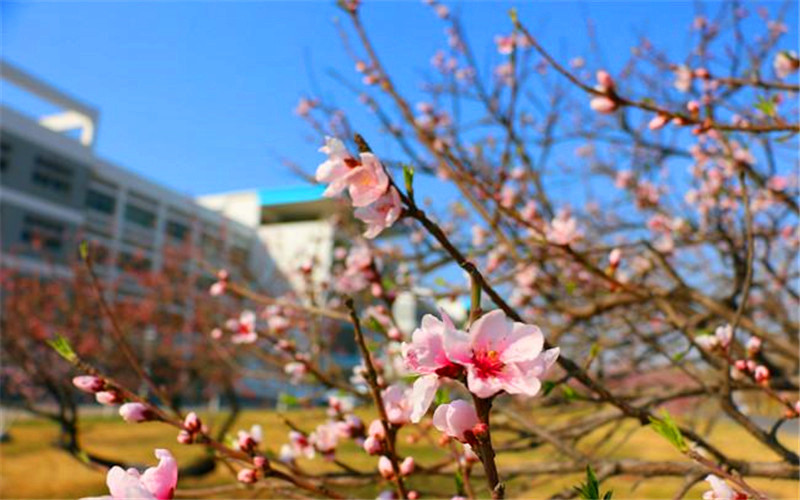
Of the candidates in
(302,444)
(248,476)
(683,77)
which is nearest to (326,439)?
(302,444)

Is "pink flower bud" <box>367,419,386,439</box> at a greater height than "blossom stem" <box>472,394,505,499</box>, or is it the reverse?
"blossom stem" <box>472,394,505,499</box>

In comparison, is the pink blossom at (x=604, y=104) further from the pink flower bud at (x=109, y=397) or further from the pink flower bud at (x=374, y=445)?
the pink flower bud at (x=109, y=397)

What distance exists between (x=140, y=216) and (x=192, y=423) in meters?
34.1

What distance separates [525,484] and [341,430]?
2.57ft

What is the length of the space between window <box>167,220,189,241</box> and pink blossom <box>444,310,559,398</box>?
3514 centimetres

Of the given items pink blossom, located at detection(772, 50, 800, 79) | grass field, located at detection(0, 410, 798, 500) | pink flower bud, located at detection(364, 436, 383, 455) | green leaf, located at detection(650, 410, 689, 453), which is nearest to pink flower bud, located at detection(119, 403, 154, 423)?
pink flower bud, located at detection(364, 436, 383, 455)

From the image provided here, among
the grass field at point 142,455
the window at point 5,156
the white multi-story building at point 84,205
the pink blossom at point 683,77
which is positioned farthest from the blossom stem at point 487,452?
the window at point 5,156

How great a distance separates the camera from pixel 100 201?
3008 centimetres

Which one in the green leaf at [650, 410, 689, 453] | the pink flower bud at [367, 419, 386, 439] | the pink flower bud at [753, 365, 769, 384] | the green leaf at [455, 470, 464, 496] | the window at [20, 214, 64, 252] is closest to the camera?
the green leaf at [650, 410, 689, 453]

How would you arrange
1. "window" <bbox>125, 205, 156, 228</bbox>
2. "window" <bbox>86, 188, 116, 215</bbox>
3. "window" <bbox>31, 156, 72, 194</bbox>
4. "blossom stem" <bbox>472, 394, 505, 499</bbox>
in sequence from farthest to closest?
"window" <bbox>125, 205, 156, 228</bbox> < "window" <bbox>86, 188, 116, 215</bbox> < "window" <bbox>31, 156, 72, 194</bbox> < "blossom stem" <bbox>472, 394, 505, 499</bbox>

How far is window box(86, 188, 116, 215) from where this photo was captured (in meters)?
29.6

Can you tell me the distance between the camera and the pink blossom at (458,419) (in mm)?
614

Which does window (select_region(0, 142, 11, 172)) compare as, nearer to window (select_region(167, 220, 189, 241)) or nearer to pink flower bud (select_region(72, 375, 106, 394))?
window (select_region(167, 220, 189, 241))

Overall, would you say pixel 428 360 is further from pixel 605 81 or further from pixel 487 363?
pixel 605 81
